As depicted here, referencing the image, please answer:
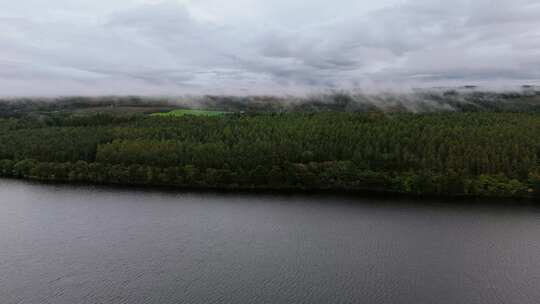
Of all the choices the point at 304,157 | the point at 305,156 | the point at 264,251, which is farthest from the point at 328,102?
the point at 264,251

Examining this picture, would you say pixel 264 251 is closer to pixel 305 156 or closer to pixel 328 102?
pixel 305 156

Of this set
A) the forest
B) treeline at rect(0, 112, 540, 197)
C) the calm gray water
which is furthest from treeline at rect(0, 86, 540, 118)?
the calm gray water

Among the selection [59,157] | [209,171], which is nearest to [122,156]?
[59,157]

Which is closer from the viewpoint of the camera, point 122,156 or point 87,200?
point 87,200

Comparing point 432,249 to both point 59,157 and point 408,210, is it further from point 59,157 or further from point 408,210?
point 59,157

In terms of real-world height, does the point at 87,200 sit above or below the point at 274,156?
below

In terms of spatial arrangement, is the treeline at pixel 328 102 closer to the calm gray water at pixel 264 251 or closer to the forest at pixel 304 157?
the forest at pixel 304 157
